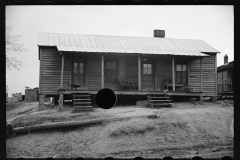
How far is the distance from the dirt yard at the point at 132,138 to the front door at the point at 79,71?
5203 mm

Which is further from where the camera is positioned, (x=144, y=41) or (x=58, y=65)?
(x=144, y=41)

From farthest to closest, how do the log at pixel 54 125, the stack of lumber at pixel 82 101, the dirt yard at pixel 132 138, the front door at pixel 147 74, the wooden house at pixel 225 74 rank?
the wooden house at pixel 225 74 → the front door at pixel 147 74 → the stack of lumber at pixel 82 101 → the log at pixel 54 125 → the dirt yard at pixel 132 138

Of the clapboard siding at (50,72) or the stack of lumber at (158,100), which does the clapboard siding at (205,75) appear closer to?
the stack of lumber at (158,100)

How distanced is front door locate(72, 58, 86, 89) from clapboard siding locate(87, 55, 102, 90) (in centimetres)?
40

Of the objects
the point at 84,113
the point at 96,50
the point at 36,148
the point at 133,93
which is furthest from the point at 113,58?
the point at 36,148

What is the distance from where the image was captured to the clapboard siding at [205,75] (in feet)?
58.1

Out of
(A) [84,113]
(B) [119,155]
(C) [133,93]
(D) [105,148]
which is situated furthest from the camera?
(C) [133,93]

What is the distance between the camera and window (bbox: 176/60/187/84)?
17641 mm

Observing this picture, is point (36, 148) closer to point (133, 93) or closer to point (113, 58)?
point (133, 93)

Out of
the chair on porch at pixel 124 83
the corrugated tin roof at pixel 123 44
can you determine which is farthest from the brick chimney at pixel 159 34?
the chair on porch at pixel 124 83

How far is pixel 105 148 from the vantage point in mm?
8289

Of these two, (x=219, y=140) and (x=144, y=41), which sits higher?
(x=144, y=41)

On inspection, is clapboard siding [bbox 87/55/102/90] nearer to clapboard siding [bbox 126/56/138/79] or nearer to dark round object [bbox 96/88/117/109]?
clapboard siding [bbox 126/56/138/79]

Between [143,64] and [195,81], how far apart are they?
3.96 metres
